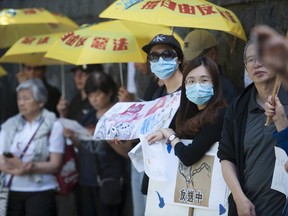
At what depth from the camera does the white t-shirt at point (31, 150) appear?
652 cm

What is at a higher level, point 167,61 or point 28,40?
point 167,61

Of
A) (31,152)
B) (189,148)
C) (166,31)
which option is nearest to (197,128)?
(189,148)

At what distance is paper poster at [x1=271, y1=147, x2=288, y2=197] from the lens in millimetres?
3654

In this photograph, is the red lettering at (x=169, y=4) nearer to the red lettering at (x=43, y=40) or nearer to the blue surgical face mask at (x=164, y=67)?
the blue surgical face mask at (x=164, y=67)

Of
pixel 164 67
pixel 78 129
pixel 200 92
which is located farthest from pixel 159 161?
pixel 78 129

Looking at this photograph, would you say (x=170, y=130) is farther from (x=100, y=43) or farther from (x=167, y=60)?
(x=100, y=43)

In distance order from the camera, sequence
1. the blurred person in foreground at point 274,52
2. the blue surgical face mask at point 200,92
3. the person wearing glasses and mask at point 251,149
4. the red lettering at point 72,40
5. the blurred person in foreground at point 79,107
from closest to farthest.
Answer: the blurred person in foreground at point 274,52, the person wearing glasses and mask at point 251,149, the blue surgical face mask at point 200,92, the red lettering at point 72,40, the blurred person in foreground at point 79,107

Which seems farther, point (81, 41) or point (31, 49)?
point (31, 49)

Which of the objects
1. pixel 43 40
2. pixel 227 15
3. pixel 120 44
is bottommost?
pixel 43 40

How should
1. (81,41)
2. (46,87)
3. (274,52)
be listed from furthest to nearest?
(46,87) → (81,41) → (274,52)

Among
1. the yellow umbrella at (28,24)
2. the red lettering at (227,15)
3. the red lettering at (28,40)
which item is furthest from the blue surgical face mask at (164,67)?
the yellow umbrella at (28,24)

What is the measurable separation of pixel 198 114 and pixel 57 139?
7.96ft

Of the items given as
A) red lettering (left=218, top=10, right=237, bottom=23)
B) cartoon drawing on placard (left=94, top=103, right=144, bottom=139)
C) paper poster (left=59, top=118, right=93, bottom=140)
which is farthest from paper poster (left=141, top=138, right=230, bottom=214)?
paper poster (left=59, top=118, right=93, bottom=140)

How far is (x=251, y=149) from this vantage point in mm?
3869
